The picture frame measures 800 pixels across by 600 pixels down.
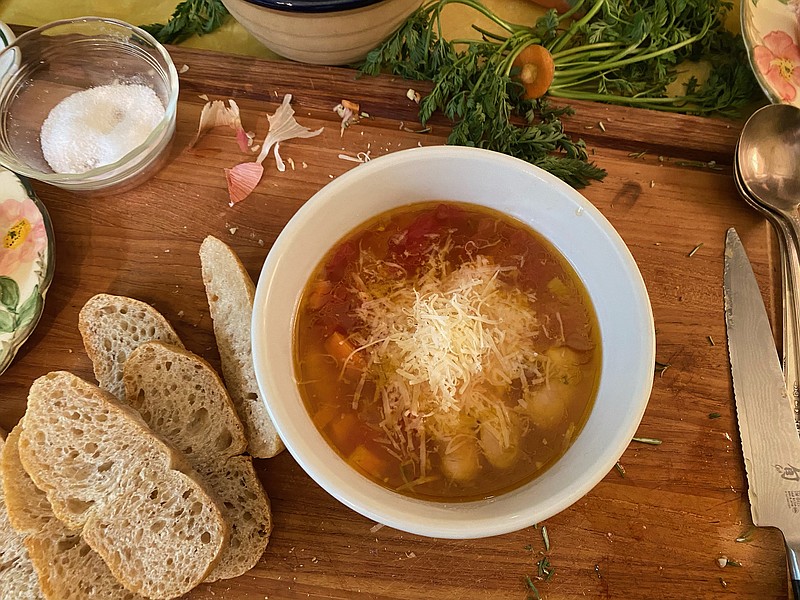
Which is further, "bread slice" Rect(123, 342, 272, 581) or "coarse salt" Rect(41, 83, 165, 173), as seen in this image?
"coarse salt" Rect(41, 83, 165, 173)

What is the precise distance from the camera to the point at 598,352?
1.74 metres

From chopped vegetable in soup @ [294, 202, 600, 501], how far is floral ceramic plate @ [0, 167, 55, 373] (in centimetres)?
86

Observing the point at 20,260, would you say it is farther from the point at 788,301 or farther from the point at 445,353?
the point at 788,301

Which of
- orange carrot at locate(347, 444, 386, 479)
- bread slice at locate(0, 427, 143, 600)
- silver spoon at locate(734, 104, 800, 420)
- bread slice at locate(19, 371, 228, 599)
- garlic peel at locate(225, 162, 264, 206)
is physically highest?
silver spoon at locate(734, 104, 800, 420)

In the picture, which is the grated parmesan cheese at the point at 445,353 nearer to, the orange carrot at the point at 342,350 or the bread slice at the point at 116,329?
the orange carrot at the point at 342,350

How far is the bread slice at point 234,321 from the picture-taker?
1861mm

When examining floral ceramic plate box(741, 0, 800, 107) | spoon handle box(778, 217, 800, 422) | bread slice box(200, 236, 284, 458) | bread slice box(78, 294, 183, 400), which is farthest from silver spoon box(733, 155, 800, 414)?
bread slice box(78, 294, 183, 400)

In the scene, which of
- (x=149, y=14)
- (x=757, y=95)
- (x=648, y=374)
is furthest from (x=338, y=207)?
(x=757, y=95)

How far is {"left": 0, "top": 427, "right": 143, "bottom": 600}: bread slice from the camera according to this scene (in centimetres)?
170

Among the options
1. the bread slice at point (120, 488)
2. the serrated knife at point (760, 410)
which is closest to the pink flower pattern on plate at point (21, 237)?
the bread slice at point (120, 488)

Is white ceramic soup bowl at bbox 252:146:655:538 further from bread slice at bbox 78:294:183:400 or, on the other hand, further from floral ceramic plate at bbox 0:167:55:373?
floral ceramic plate at bbox 0:167:55:373

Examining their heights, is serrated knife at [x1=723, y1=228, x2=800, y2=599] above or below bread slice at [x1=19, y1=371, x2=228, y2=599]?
above

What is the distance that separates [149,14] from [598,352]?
2065mm

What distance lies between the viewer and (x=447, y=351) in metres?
1.61
